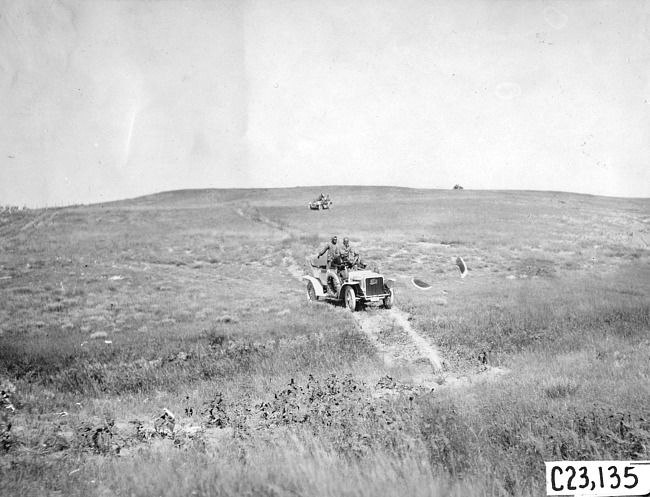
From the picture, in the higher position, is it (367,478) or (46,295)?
(46,295)

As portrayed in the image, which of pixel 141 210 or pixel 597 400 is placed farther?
pixel 141 210

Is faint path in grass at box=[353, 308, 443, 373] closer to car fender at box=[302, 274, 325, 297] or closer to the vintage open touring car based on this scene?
the vintage open touring car

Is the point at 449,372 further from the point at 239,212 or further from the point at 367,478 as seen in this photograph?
the point at 239,212

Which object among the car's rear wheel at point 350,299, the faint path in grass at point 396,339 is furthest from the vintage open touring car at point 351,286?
the faint path in grass at point 396,339

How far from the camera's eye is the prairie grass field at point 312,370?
18.0ft

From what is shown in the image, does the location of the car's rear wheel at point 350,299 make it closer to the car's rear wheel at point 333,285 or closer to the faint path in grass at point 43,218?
the car's rear wheel at point 333,285

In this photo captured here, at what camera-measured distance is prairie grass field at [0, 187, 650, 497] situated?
5480 mm

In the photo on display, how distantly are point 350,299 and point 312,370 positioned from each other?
4741 mm

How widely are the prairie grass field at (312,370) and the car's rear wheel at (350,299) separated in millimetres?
384

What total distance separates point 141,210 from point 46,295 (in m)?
37.1

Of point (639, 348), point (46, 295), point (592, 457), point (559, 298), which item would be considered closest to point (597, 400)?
point (592, 457)

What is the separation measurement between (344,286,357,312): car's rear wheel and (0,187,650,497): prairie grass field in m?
0.38

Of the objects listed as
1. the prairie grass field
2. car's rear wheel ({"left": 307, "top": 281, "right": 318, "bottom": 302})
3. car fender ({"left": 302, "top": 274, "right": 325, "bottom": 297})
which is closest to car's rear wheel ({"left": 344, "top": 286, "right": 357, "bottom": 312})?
the prairie grass field

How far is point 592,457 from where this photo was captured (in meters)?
5.69
